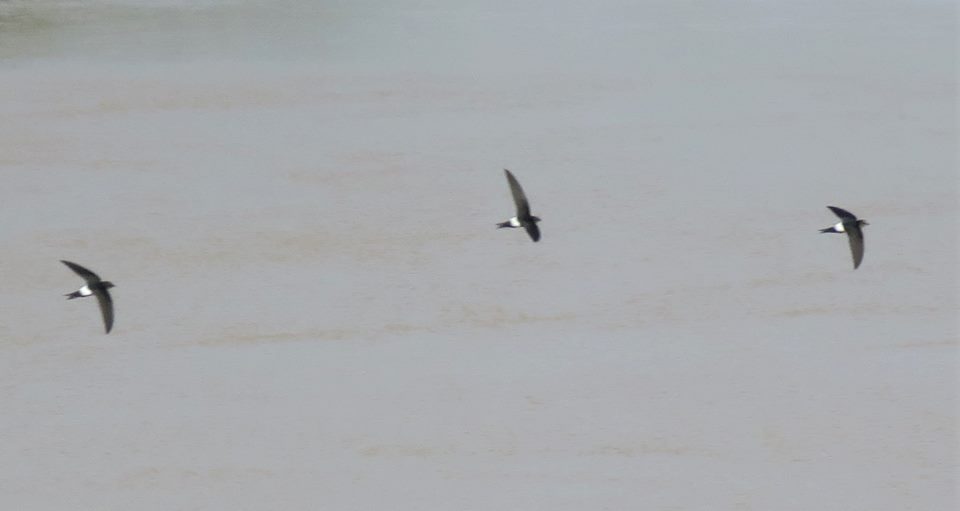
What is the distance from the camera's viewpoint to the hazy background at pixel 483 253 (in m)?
7.01

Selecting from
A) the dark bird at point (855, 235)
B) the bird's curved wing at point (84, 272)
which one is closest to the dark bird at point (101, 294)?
the bird's curved wing at point (84, 272)

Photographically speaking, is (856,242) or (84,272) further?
(856,242)

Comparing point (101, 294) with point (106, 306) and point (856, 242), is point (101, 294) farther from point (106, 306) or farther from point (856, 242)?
point (856, 242)

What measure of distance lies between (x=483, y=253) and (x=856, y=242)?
1570 mm

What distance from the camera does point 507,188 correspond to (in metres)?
8.95

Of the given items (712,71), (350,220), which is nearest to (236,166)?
(350,220)

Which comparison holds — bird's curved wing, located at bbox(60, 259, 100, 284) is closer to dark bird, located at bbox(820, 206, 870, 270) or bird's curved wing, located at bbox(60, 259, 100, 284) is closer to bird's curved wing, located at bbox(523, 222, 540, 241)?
bird's curved wing, located at bbox(523, 222, 540, 241)

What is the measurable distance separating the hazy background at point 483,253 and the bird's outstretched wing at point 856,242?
25 cm

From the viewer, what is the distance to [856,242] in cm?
784

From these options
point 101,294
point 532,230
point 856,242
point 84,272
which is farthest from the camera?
point 856,242

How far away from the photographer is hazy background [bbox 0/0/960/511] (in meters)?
7.01

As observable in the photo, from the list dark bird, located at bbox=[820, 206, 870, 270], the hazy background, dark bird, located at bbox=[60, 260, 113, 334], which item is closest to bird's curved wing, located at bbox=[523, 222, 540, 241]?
the hazy background

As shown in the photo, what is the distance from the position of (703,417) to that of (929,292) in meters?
1.45

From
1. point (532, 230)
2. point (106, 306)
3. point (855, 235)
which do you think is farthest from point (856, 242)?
point (106, 306)
